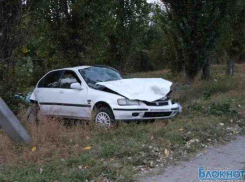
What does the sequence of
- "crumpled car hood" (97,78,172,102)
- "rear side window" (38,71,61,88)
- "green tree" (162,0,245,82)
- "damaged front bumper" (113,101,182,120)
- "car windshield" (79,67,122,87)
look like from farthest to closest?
"green tree" (162,0,245,82) → "rear side window" (38,71,61,88) → "car windshield" (79,67,122,87) → "crumpled car hood" (97,78,172,102) → "damaged front bumper" (113,101,182,120)

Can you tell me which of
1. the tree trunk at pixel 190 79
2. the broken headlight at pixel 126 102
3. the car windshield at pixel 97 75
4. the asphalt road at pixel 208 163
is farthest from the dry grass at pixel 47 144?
the tree trunk at pixel 190 79

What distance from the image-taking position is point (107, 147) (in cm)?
673

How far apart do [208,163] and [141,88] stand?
3030mm

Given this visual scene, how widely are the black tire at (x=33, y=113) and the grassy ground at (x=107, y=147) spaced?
268mm

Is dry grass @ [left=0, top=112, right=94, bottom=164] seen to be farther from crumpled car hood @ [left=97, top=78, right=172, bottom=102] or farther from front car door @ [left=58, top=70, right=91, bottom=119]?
crumpled car hood @ [left=97, top=78, right=172, bottom=102]

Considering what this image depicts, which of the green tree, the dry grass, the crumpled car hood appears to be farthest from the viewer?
the green tree

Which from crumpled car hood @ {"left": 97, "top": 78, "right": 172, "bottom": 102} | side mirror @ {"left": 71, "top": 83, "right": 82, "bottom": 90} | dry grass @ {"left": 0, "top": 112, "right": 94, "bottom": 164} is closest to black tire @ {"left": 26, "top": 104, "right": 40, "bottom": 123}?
dry grass @ {"left": 0, "top": 112, "right": 94, "bottom": 164}

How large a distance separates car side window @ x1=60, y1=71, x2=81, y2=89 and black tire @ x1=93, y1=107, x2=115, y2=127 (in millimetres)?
1310

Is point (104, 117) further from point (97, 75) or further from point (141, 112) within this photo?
point (97, 75)

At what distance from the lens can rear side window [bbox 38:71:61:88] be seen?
10214mm

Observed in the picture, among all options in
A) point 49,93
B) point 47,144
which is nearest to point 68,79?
point 49,93

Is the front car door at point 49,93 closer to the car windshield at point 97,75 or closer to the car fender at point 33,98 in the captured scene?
the car fender at point 33,98

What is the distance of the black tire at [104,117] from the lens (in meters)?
8.43

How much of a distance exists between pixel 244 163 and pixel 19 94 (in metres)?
5.85
